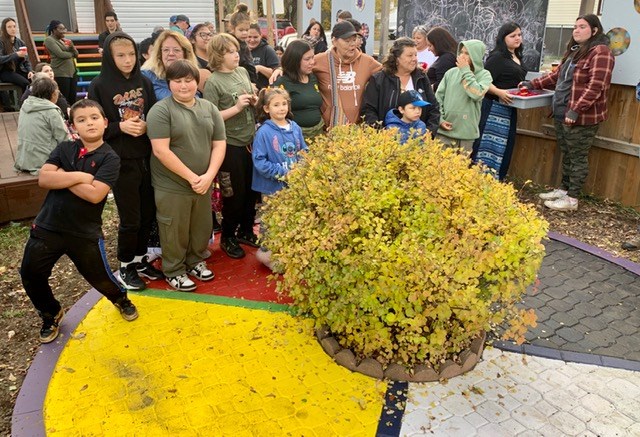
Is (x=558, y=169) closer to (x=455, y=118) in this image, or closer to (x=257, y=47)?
(x=455, y=118)

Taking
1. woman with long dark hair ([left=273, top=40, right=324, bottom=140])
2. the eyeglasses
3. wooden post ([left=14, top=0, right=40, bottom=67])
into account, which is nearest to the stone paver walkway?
woman with long dark hair ([left=273, top=40, right=324, bottom=140])

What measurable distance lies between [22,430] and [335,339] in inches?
80.0

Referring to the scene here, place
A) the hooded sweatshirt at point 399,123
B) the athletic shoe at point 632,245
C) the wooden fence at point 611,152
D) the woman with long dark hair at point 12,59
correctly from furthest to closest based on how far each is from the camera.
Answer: the woman with long dark hair at point 12,59
the wooden fence at point 611,152
the athletic shoe at point 632,245
the hooded sweatshirt at point 399,123

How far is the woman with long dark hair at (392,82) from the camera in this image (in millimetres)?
5656

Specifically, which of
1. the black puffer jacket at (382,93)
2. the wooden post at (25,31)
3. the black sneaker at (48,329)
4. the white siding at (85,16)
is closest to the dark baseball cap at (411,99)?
the black puffer jacket at (382,93)

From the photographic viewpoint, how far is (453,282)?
3.19m

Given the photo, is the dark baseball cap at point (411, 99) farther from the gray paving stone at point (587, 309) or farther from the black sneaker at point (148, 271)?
the black sneaker at point (148, 271)

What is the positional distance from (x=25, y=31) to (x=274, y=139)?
10298 millimetres

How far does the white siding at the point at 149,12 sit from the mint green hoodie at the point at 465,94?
1099cm

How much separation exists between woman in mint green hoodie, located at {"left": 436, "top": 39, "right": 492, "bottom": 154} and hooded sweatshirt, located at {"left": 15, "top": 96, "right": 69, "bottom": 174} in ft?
15.3

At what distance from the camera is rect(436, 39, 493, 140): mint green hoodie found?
253 inches

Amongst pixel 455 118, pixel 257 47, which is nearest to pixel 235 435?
pixel 455 118

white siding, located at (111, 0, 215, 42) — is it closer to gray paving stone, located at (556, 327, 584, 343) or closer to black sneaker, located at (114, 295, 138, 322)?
black sneaker, located at (114, 295, 138, 322)

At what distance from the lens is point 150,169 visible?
470 cm
